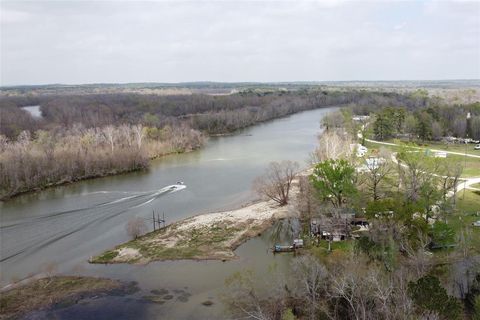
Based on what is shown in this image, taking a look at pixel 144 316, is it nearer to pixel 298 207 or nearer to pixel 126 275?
pixel 126 275

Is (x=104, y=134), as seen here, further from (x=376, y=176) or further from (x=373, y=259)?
(x=373, y=259)

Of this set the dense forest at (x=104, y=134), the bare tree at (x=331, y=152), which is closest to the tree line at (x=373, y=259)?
the bare tree at (x=331, y=152)

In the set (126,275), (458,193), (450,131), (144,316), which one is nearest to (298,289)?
(144,316)

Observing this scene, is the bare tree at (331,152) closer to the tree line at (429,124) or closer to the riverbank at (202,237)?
the riverbank at (202,237)

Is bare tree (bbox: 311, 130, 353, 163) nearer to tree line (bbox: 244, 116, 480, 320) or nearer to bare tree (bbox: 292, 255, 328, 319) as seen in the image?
tree line (bbox: 244, 116, 480, 320)

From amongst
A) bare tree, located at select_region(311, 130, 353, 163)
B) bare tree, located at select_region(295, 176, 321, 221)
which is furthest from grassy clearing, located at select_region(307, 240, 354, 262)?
bare tree, located at select_region(311, 130, 353, 163)
